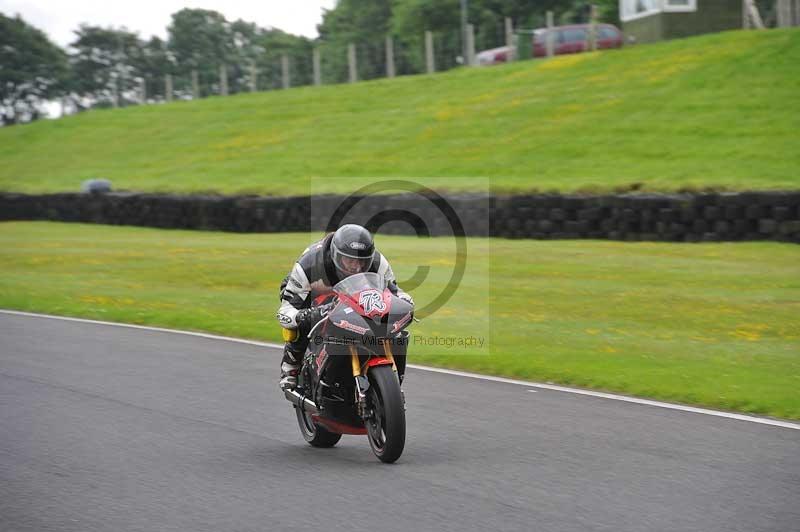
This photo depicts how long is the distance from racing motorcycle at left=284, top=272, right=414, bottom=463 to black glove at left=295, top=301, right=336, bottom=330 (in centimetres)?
5

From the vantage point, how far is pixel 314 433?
7.72 m

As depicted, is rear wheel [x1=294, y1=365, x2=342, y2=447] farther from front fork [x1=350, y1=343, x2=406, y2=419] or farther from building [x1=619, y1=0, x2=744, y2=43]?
building [x1=619, y1=0, x2=744, y2=43]

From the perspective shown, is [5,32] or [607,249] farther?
[5,32]

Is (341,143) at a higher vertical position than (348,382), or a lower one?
higher

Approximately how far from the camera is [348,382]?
23.8ft

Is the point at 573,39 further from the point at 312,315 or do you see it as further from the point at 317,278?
the point at 312,315

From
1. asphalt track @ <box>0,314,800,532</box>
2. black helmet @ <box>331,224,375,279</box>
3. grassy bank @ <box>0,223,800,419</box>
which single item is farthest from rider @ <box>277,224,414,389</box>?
grassy bank @ <box>0,223,800,419</box>

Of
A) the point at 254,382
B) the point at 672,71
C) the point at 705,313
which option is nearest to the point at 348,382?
the point at 254,382

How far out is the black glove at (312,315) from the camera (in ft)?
23.5

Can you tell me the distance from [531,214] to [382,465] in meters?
15.0

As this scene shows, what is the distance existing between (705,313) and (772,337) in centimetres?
166

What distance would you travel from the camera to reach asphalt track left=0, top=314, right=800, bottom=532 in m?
5.66

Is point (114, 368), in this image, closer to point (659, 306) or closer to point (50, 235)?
point (659, 306)

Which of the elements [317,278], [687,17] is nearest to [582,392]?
[317,278]
